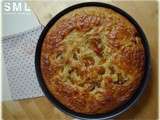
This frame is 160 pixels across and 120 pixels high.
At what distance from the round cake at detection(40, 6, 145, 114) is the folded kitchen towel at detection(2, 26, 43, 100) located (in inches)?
4.2

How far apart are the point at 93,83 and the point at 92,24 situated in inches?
8.0

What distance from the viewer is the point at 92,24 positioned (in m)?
1.06

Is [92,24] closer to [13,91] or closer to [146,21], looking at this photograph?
[146,21]

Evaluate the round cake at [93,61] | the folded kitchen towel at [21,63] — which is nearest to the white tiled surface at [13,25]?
the folded kitchen towel at [21,63]

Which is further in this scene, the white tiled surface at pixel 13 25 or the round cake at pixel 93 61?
the white tiled surface at pixel 13 25

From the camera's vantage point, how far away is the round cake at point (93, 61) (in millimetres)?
1021

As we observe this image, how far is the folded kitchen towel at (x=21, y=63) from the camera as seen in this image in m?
1.16

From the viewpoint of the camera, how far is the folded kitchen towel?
1.16 m

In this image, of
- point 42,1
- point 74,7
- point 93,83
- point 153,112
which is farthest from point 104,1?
point 153,112

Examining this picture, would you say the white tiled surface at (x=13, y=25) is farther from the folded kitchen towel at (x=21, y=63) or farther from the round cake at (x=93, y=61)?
the round cake at (x=93, y=61)

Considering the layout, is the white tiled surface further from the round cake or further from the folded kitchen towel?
the round cake

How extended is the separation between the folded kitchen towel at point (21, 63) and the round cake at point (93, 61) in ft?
0.35

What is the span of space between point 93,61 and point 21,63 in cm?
31

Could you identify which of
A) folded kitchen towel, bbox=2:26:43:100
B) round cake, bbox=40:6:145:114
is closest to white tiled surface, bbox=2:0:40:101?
folded kitchen towel, bbox=2:26:43:100
